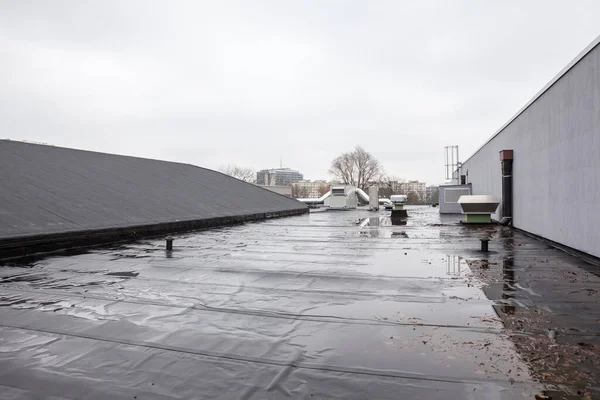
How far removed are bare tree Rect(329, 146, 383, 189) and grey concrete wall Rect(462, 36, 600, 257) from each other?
7456cm

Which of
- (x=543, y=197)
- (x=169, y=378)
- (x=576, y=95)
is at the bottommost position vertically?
(x=169, y=378)

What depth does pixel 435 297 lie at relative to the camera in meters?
5.82

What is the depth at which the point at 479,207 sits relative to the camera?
1867cm

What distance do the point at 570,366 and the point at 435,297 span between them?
242cm

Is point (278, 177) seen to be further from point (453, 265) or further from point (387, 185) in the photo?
point (453, 265)

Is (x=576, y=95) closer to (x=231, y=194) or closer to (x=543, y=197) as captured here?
(x=543, y=197)

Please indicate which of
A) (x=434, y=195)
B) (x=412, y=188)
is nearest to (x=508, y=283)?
(x=434, y=195)

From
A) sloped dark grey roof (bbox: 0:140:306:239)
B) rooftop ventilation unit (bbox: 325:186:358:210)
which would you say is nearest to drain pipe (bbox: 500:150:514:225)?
sloped dark grey roof (bbox: 0:140:306:239)

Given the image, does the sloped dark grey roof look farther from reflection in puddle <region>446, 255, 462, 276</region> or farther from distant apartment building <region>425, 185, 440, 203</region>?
distant apartment building <region>425, 185, 440, 203</region>

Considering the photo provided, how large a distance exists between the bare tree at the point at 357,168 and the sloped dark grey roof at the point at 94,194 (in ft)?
212

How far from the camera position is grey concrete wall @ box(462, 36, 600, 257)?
8.54 m

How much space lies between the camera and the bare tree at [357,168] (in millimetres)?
90812

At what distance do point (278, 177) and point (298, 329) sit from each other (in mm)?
145370

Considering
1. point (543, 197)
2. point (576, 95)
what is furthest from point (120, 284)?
point (543, 197)
